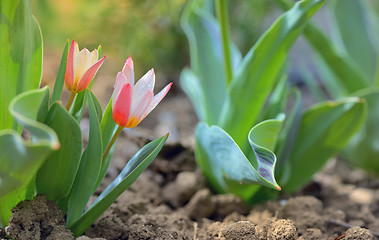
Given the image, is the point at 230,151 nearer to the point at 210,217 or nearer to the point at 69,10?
the point at 210,217

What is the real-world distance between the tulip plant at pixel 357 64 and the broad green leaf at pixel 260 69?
34 cm

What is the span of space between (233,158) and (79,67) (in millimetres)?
368

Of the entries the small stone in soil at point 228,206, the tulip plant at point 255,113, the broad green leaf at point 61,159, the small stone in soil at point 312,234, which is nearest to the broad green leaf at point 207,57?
the tulip plant at point 255,113

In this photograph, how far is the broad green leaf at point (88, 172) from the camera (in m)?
0.76

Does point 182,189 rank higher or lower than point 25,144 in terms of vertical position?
lower

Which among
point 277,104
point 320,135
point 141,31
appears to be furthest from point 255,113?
point 141,31

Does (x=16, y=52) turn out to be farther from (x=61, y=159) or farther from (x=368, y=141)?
(x=368, y=141)

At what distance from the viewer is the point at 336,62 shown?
1349 millimetres

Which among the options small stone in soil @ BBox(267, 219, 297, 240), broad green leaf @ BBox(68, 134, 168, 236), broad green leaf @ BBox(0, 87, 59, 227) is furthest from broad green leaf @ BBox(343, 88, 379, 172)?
broad green leaf @ BBox(0, 87, 59, 227)

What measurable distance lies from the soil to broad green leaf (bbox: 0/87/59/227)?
15 centimetres

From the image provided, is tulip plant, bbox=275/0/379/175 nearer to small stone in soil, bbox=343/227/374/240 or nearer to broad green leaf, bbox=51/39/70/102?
small stone in soil, bbox=343/227/374/240

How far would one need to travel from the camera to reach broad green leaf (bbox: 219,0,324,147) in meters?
0.96

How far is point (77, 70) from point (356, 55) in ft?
3.54

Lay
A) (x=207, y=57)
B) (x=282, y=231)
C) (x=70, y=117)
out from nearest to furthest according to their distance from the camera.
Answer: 1. (x=70, y=117)
2. (x=282, y=231)
3. (x=207, y=57)
